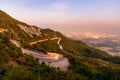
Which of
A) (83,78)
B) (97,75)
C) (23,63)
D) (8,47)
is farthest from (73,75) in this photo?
(8,47)

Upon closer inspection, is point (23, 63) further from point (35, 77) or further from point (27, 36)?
point (27, 36)

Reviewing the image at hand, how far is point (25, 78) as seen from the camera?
40500 mm

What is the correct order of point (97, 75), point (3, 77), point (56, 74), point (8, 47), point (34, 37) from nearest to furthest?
point (3, 77) → point (56, 74) → point (97, 75) → point (8, 47) → point (34, 37)

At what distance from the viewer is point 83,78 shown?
142 feet

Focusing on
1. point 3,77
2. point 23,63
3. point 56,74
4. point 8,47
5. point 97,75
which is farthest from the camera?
point 8,47

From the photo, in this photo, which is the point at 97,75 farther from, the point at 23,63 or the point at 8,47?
the point at 8,47

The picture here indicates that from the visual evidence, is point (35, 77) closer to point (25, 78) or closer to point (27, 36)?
point (25, 78)

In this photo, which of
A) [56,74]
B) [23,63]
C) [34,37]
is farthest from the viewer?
[34,37]

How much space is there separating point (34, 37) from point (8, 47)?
213ft

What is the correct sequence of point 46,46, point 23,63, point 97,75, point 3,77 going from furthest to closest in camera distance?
point 46,46 < point 23,63 < point 97,75 < point 3,77

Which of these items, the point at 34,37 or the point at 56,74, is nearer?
the point at 56,74

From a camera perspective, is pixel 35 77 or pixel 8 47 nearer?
pixel 35 77

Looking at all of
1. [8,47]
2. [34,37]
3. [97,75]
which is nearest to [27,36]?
[34,37]

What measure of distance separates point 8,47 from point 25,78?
125 feet
